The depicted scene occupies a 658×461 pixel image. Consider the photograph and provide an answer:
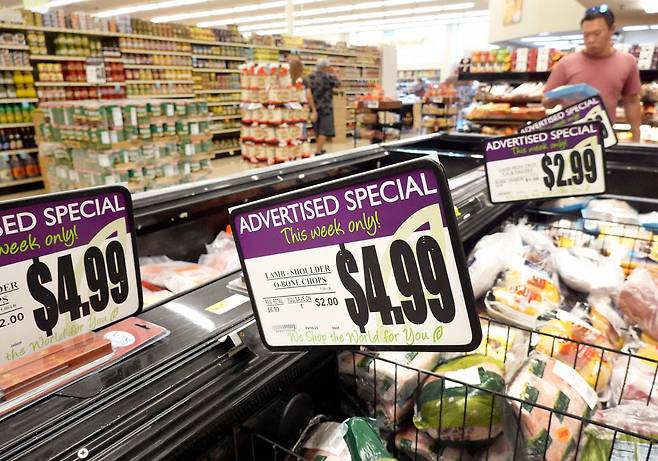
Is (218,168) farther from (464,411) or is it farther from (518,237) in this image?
(464,411)

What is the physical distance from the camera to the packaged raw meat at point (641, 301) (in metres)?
1.27

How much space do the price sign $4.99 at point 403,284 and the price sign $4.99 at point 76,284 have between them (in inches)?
16.0

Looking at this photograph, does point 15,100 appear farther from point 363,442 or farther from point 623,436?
point 623,436

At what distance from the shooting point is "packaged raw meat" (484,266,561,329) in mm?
1242

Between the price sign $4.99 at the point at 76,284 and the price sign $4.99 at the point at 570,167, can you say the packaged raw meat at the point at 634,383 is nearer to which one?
the price sign $4.99 at the point at 570,167

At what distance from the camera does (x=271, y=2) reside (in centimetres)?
1670

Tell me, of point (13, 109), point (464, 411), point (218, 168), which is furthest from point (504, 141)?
point (218, 168)

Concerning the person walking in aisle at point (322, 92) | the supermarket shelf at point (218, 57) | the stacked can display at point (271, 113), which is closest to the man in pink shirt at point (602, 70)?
the stacked can display at point (271, 113)

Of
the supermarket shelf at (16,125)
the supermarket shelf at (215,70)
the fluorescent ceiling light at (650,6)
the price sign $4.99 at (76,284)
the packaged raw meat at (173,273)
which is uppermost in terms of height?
the fluorescent ceiling light at (650,6)

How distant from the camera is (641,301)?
4.32 ft

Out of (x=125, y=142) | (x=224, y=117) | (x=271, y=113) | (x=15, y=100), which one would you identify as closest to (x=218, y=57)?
(x=224, y=117)

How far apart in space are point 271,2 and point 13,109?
40.5 ft

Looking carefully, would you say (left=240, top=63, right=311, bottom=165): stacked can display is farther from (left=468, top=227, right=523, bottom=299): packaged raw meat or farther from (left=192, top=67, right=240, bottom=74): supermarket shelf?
(left=468, top=227, right=523, bottom=299): packaged raw meat

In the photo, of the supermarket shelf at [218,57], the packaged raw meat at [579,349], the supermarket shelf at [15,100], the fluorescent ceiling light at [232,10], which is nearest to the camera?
the packaged raw meat at [579,349]
